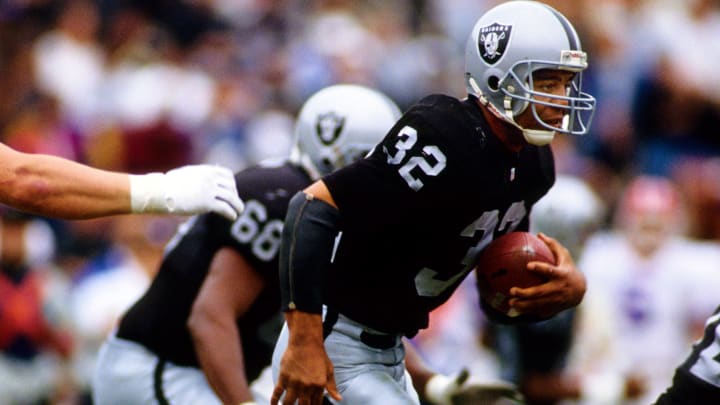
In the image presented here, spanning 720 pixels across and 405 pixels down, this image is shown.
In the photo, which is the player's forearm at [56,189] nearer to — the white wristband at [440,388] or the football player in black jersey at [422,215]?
the football player in black jersey at [422,215]

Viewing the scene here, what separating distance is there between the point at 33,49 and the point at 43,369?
3806 mm

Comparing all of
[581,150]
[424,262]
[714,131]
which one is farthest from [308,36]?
[424,262]

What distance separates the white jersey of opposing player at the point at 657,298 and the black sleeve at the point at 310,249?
159 inches

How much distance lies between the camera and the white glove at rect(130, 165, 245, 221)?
13.0 feet

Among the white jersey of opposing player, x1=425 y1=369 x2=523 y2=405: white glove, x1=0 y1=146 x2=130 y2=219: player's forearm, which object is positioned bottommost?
the white jersey of opposing player

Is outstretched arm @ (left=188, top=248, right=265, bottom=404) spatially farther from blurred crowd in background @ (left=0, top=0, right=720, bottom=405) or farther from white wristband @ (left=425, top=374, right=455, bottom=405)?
blurred crowd in background @ (left=0, top=0, right=720, bottom=405)

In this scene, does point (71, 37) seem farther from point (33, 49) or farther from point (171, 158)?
point (171, 158)

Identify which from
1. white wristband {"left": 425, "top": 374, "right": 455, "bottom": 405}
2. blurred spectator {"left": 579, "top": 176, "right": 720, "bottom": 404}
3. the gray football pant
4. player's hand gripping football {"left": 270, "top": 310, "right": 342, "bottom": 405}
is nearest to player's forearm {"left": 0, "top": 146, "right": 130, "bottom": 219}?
player's hand gripping football {"left": 270, "top": 310, "right": 342, "bottom": 405}

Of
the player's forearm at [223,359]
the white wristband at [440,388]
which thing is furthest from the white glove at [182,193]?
the white wristband at [440,388]

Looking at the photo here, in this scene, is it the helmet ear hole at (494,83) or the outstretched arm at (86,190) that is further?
the helmet ear hole at (494,83)

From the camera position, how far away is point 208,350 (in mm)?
4703

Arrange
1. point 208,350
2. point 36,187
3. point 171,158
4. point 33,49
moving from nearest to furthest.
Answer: point 36,187, point 208,350, point 171,158, point 33,49

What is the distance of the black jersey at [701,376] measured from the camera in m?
4.03

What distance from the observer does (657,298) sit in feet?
26.5
